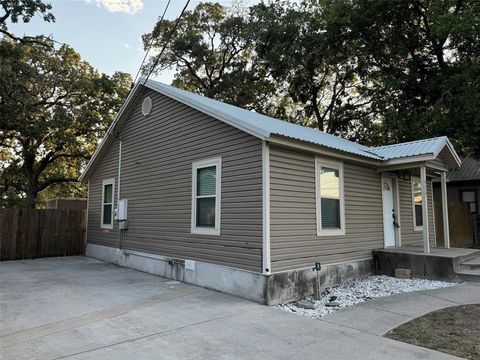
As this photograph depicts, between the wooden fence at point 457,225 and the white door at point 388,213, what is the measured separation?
4.08 metres

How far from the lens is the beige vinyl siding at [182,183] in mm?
6961

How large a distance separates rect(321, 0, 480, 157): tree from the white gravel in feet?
27.5

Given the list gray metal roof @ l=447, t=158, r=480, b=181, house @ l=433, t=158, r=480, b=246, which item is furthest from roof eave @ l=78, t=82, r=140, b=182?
gray metal roof @ l=447, t=158, r=480, b=181

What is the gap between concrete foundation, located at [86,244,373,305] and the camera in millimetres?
6512

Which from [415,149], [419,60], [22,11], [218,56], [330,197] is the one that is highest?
[218,56]

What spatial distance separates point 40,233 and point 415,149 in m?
12.4

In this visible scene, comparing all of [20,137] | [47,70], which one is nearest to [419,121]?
[47,70]

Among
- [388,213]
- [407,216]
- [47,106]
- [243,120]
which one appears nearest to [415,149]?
[388,213]

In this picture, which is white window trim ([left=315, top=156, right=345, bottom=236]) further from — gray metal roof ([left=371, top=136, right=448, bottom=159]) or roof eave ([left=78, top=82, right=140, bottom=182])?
roof eave ([left=78, top=82, right=140, bottom=182])

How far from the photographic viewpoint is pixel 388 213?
10.2 metres

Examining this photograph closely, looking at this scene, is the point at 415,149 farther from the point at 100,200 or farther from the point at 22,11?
the point at 22,11

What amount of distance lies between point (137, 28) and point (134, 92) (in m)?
2.83

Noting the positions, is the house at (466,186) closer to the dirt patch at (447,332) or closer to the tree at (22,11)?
the dirt patch at (447,332)

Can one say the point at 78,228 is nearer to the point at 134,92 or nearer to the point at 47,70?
the point at 134,92
